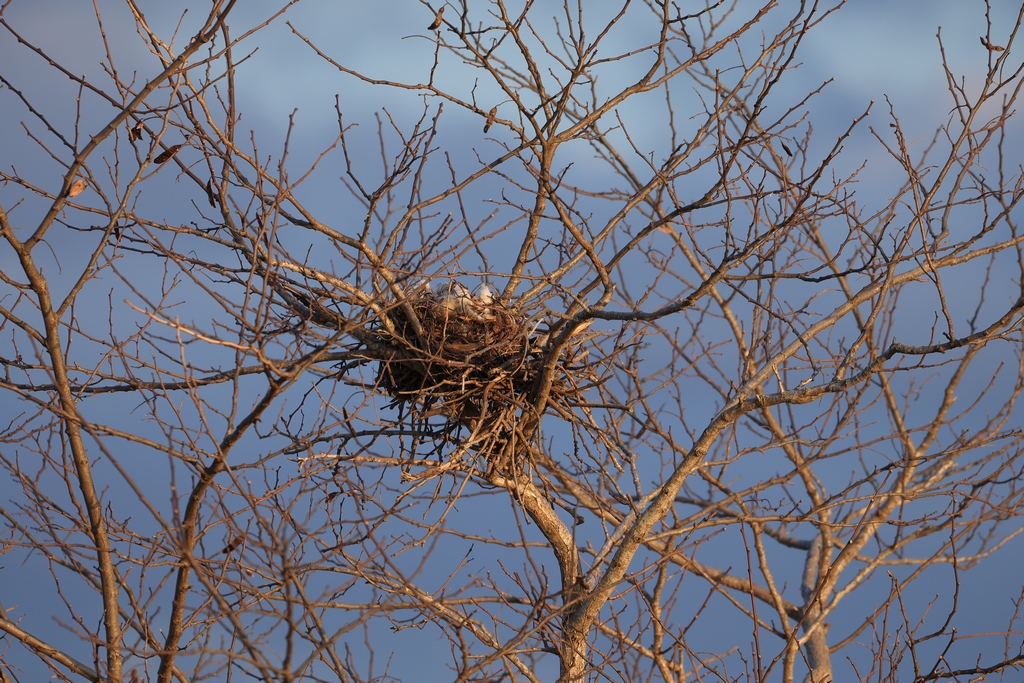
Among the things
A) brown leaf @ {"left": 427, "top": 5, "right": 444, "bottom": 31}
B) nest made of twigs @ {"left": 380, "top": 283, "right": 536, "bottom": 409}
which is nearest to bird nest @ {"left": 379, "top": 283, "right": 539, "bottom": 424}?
nest made of twigs @ {"left": 380, "top": 283, "right": 536, "bottom": 409}

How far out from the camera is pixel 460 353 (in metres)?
3.49

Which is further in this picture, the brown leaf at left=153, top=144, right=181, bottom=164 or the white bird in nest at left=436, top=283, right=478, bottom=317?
the white bird in nest at left=436, top=283, right=478, bottom=317

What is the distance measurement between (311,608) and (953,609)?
2494 millimetres

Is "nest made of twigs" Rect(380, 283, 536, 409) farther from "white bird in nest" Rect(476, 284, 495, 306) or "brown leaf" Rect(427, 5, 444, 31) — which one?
"brown leaf" Rect(427, 5, 444, 31)

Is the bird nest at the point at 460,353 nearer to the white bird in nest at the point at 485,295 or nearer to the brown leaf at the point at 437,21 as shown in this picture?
the white bird in nest at the point at 485,295

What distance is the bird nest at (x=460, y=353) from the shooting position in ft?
11.1

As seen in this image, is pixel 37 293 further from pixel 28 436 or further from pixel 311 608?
pixel 311 608

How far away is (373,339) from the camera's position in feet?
11.5

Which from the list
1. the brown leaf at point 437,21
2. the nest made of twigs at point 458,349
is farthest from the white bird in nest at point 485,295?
the brown leaf at point 437,21

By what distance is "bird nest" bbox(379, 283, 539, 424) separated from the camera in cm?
339

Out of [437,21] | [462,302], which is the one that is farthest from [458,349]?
[437,21]

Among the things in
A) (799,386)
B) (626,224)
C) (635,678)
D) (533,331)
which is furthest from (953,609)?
(626,224)

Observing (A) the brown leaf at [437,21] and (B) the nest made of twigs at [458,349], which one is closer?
(A) the brown leaf at [437,21]

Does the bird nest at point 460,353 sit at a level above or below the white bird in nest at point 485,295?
below
